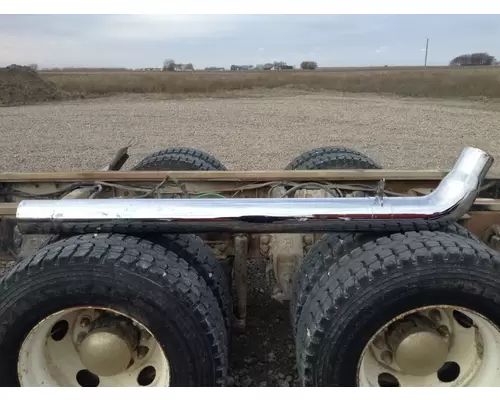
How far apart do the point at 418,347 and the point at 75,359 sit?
6.07 feet

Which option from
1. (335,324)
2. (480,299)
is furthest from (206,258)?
(480,299)

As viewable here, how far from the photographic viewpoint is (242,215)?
107 inches

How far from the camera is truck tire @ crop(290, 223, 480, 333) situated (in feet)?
9.37

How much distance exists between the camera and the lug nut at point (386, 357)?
2.82 m

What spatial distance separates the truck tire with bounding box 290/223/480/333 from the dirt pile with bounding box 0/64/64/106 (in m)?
25.0

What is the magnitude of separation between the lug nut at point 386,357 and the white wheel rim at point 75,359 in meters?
1.15

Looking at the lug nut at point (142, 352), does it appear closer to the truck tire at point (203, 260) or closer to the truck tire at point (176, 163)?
the truck tire at point (203, 260)

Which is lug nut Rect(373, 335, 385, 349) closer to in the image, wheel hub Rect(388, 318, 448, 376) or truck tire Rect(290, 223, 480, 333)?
wheel hub Rect(388, 318, 448, 376)

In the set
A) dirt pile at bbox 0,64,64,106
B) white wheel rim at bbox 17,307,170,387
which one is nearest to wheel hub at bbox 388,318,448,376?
white wheel rim at bbox 17,307,170,387

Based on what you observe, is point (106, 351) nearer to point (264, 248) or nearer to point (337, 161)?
point (264, 248)

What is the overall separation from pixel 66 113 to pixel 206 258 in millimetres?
18413

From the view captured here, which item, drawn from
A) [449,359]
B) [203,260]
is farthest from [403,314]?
[203,260]

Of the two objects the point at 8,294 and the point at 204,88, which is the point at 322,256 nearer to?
the point at 8,294

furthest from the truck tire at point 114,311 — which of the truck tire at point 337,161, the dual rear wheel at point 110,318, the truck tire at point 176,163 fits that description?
the truck tire at point 337,161
